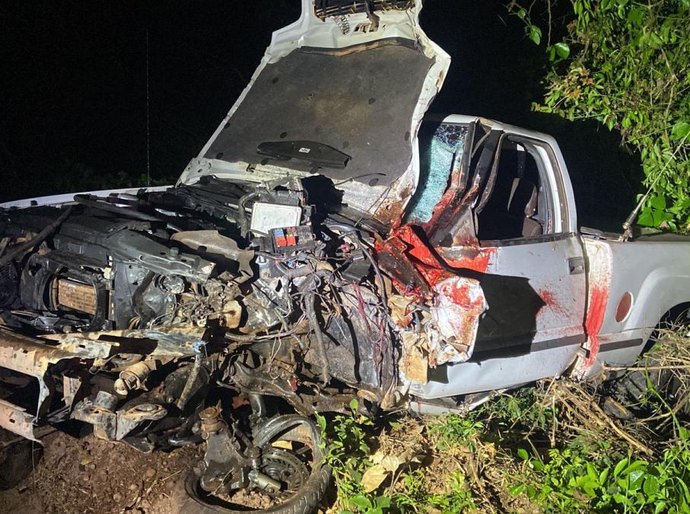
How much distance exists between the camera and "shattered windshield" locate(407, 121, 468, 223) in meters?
3.38

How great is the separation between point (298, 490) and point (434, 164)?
2.04 meters

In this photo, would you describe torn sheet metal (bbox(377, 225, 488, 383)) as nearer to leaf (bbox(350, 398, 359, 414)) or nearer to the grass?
leaf (bbox(350, 398, 359, 414))

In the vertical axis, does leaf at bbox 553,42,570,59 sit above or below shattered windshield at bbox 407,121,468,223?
above

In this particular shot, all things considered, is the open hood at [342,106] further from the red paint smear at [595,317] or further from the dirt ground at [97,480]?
the dirt ground at [97,480]

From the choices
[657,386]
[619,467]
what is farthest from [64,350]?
[657,386]

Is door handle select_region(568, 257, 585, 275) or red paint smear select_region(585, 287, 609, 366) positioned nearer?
door handle select_region(568, 257, 585, 275)

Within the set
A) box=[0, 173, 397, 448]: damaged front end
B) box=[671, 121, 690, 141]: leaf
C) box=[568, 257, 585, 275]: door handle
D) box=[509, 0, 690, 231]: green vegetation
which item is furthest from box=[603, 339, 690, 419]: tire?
box=[0, 173, 397, 448]: damaged front end

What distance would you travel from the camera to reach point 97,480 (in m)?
3.45

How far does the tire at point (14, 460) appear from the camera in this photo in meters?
3.32

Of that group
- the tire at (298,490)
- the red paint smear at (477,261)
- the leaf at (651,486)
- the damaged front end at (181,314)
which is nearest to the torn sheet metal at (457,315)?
the damaged front end at (181,314)

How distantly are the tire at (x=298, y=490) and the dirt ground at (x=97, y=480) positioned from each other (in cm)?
12

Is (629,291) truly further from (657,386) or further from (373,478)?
(373,478)

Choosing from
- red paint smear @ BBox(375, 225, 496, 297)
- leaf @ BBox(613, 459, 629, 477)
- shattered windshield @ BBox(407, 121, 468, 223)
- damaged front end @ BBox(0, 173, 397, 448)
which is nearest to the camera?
damaged front end @ BBox(0, 173, 397, 448)

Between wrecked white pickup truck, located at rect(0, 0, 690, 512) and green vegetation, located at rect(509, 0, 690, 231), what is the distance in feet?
4.22
